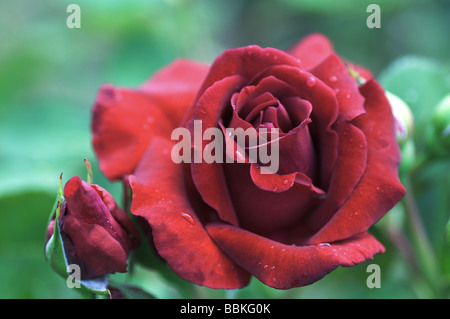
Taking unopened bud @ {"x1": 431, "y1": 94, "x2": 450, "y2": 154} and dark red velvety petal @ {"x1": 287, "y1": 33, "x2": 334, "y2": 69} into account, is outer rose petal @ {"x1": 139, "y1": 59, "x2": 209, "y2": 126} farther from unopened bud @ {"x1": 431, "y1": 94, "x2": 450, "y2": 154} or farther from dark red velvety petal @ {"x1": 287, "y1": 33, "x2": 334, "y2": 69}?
unopened bud @ {"x1": 431, "y1": 94, "x2": 450, "y2": 154}

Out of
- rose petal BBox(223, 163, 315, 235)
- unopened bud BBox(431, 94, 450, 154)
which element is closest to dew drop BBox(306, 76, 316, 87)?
rose petal BBox(223, 163, 315, 235)

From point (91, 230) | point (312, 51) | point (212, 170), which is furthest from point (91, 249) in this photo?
point (312, 51)

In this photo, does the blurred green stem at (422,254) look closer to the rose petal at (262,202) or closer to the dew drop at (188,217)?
the rose petal at (262,202)

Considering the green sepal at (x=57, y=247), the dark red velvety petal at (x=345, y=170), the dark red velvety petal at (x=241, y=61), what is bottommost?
the green sepal at (x=57, y=247)

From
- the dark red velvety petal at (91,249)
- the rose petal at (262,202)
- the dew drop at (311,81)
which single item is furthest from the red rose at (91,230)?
the dew drop at (311,81)

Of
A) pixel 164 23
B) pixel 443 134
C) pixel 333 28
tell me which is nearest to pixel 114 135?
pixel 443 134
